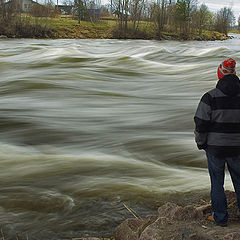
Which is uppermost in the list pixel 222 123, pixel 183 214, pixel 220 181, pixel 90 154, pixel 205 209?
pixel 222 123

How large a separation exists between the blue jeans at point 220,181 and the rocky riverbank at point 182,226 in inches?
3.5

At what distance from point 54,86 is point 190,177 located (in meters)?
7.08

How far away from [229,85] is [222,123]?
28 centimetres

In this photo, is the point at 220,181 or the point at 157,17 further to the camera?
the point at 157,17

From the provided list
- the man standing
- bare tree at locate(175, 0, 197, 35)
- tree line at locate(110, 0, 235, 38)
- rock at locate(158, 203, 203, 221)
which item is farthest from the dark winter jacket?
bare tree at locate(175, 0, 197, 35)

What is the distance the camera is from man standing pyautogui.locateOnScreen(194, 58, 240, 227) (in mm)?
2826

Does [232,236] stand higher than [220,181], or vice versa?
[220,181]

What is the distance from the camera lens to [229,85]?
2818 millimetres

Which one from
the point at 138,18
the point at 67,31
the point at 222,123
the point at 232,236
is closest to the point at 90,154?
the point at 222,123

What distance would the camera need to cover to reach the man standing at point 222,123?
9.27ft

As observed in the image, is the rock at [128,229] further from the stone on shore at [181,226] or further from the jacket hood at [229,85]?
the jacket hood at [229,85]

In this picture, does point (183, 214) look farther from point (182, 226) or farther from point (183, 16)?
point (183, 16)

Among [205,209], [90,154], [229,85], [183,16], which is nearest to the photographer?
[229,85]

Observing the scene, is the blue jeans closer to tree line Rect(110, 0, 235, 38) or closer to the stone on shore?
the stone on shore
